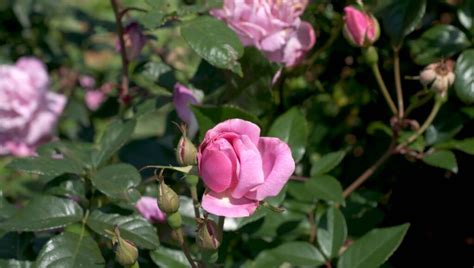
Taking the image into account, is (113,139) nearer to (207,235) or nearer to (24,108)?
(207,235)

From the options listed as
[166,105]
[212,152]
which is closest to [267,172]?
[212,152]

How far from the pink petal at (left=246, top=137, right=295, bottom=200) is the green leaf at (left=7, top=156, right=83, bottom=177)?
12.0 inches

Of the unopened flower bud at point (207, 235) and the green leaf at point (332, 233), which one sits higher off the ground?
the unopened flower bud at point (207, 235)

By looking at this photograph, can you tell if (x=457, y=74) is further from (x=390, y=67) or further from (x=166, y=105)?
(x=166, y=105)

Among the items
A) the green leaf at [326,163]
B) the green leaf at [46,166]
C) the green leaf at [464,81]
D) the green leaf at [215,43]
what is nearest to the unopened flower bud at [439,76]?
the green leaf at [464,81]

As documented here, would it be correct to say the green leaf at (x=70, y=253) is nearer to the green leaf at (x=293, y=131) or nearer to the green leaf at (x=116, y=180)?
the green leaf at (x=116, y=180)

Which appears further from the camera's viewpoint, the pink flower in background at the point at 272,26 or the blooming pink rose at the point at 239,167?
the pink flower in background at the point at 272,26

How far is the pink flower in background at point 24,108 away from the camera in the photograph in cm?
179

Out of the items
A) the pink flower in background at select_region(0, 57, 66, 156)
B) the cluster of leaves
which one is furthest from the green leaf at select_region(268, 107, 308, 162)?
the pink flower in background at select_region(0, 57, 66, 156)

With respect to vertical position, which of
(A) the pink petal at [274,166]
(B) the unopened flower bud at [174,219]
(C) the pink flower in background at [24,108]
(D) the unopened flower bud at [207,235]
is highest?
(A) the pink petal at [274,166]

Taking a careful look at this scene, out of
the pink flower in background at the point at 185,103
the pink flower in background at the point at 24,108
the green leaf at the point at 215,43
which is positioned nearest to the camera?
the green leaf at the point at 215,43

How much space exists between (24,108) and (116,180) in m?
0.86

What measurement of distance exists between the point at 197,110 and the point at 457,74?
0.37 m

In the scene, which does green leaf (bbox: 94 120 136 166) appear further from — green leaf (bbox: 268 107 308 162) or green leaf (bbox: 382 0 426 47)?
green leaf (bbox: 382 0 426 47)
